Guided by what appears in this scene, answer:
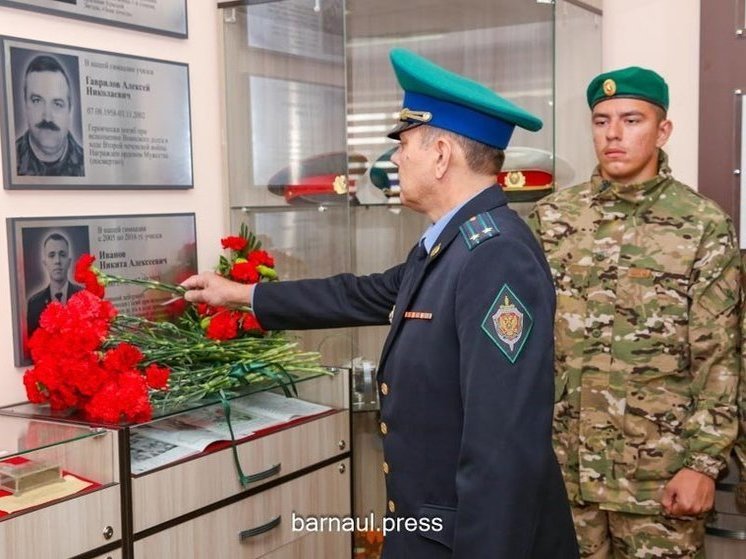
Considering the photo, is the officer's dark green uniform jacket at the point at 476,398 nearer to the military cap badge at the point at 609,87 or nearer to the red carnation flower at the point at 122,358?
the red carnation flower at the point at 122,358

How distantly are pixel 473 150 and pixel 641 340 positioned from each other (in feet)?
2.90

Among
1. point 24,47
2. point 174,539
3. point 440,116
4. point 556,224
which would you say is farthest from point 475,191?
point 24,47

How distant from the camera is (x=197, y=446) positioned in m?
2.13

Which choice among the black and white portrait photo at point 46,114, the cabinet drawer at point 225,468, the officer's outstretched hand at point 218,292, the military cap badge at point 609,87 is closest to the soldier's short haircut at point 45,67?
the black and white portrait photo at point 46,114

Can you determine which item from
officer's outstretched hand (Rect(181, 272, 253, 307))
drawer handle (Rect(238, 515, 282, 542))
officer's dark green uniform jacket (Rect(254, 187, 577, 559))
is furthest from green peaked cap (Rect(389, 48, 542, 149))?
drawer handle (Rect(238, 515, 282, 542))

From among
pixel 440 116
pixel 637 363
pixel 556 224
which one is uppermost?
pixel 440 116

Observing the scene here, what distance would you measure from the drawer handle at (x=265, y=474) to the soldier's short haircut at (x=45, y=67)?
1030mm

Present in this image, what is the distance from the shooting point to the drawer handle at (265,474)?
7.25 feet

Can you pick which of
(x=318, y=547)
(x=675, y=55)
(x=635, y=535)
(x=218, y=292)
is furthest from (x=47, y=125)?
(x=675, y=55)

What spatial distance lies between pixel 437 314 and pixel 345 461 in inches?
41.3

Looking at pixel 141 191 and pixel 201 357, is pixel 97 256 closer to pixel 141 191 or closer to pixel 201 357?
pixel 141 191

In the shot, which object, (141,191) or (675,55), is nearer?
(141,191)

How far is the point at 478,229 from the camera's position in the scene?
164 centimetres

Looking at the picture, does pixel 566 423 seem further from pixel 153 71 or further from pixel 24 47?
pixel 24 47
